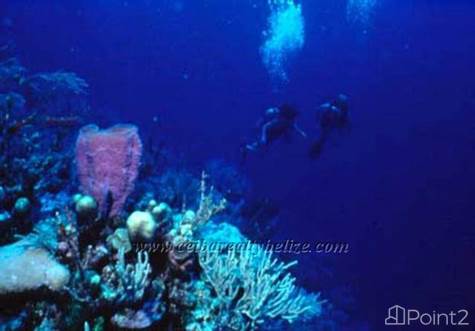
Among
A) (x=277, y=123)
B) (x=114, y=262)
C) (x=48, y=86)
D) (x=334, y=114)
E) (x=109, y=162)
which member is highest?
(x=48, y=86)

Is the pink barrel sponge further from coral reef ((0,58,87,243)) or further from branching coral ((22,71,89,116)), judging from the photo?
branching coral ((22,71,89,116))

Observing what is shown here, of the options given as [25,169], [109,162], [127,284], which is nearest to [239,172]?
[25,169]

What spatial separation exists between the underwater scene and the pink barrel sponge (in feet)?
0.06

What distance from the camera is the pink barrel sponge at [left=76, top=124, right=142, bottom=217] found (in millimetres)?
4188

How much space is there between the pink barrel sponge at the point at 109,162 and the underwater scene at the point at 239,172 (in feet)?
0.06

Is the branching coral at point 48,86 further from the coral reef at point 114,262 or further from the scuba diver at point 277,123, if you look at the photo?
the coral reef at point 114,262

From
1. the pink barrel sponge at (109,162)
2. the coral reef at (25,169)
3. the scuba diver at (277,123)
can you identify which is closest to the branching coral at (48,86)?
the coral reef at (25,169)

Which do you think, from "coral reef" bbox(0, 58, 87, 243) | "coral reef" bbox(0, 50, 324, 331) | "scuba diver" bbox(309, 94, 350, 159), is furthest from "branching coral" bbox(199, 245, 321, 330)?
"scuba diver" bbox(309, 94, 350, 159)

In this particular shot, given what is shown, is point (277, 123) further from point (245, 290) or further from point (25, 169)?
point (245, 290)

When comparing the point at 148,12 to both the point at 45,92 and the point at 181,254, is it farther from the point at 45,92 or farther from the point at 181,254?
the point at 181,254

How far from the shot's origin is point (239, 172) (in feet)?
45.5

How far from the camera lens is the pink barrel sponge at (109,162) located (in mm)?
4188

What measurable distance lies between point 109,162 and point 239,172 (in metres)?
9.73

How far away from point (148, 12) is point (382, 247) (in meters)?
91.1
